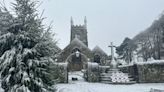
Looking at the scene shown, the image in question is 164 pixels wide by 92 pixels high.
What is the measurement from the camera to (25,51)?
8.47m

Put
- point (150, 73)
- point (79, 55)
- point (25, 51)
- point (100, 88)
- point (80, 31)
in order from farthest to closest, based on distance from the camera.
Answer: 1. point (80, 31)
2. point (79, 55)
3. point (150, 73)
4. point (100, 88)
5. point (25, 51)

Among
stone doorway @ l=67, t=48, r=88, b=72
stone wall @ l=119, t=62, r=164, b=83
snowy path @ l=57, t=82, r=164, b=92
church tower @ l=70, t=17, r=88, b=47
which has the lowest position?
snowy path @ l=57, t=82, r=164, b=92

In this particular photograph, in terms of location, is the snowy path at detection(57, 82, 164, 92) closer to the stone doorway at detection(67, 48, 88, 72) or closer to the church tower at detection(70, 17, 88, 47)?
the stone doorway at detection(67, 48, 88, 72)

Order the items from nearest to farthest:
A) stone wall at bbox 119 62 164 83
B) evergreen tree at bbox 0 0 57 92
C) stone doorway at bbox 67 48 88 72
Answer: evergreen tree at bbox 0 0 57 92, stone wall at bbox 119 62 164 83, stone doorway at bbox 67 48 88 72

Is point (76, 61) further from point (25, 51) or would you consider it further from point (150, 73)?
point (25, 51)

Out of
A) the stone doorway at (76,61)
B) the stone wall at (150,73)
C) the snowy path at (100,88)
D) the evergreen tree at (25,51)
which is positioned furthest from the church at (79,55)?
the evergreen tree at (25,51)

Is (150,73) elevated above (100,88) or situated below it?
above

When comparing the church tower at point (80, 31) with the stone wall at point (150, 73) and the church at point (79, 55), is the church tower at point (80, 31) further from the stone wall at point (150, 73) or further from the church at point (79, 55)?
the stone wall at point (150, 73)

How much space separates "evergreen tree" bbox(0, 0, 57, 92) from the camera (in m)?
8.37

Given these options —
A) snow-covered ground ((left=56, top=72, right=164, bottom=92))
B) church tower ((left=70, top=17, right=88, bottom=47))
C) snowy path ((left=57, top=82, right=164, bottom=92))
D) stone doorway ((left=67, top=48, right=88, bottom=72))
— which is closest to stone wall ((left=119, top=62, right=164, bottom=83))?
snow-covered ground ((left=56, top=72, right=164, bottom=92))

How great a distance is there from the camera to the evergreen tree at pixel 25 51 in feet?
27.5

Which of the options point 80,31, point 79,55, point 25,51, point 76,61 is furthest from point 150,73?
point 80,31

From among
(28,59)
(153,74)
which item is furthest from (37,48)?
(153,74)

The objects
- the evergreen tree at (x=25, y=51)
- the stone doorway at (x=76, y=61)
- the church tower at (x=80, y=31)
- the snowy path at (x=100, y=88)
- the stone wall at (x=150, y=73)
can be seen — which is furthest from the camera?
the church tower at (x=80, y=31)
